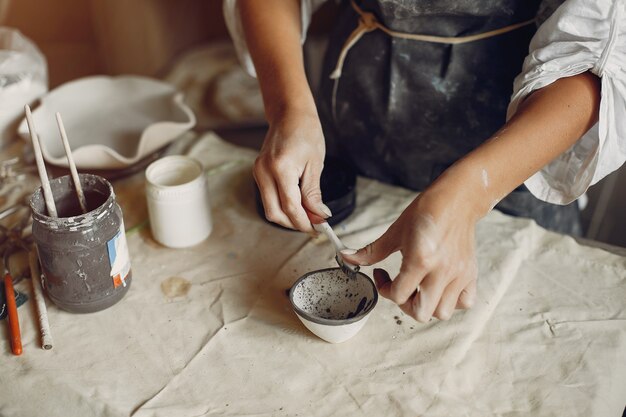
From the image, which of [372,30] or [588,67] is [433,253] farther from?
[372,30]

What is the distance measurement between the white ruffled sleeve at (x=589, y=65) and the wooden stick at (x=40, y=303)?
88 centimetres

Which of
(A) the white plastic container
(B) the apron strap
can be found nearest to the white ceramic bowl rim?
(A) the white plastic container

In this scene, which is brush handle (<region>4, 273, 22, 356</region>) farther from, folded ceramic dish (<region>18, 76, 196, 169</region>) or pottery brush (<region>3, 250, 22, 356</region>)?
folded ceramic dish (<region>18, 76, 196, 169</region>)

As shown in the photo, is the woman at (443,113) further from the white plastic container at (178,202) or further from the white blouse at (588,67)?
the white plastic container at (178,202)

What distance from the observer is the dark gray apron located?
1.22 metres

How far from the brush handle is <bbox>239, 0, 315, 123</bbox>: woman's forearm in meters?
0.56

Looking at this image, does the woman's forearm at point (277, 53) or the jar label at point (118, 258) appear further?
the woman's forearm at point (277, 53)

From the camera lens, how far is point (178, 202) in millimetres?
1189

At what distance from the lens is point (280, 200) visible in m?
1.10

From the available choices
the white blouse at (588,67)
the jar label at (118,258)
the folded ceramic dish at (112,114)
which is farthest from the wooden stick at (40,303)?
the white blouse at (588,67)

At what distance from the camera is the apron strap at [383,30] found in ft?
4.02

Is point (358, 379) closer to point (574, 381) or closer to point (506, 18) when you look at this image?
point (574, 381)

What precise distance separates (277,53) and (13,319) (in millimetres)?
691

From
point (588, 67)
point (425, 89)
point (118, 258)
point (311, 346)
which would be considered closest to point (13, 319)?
point (118, 258)
